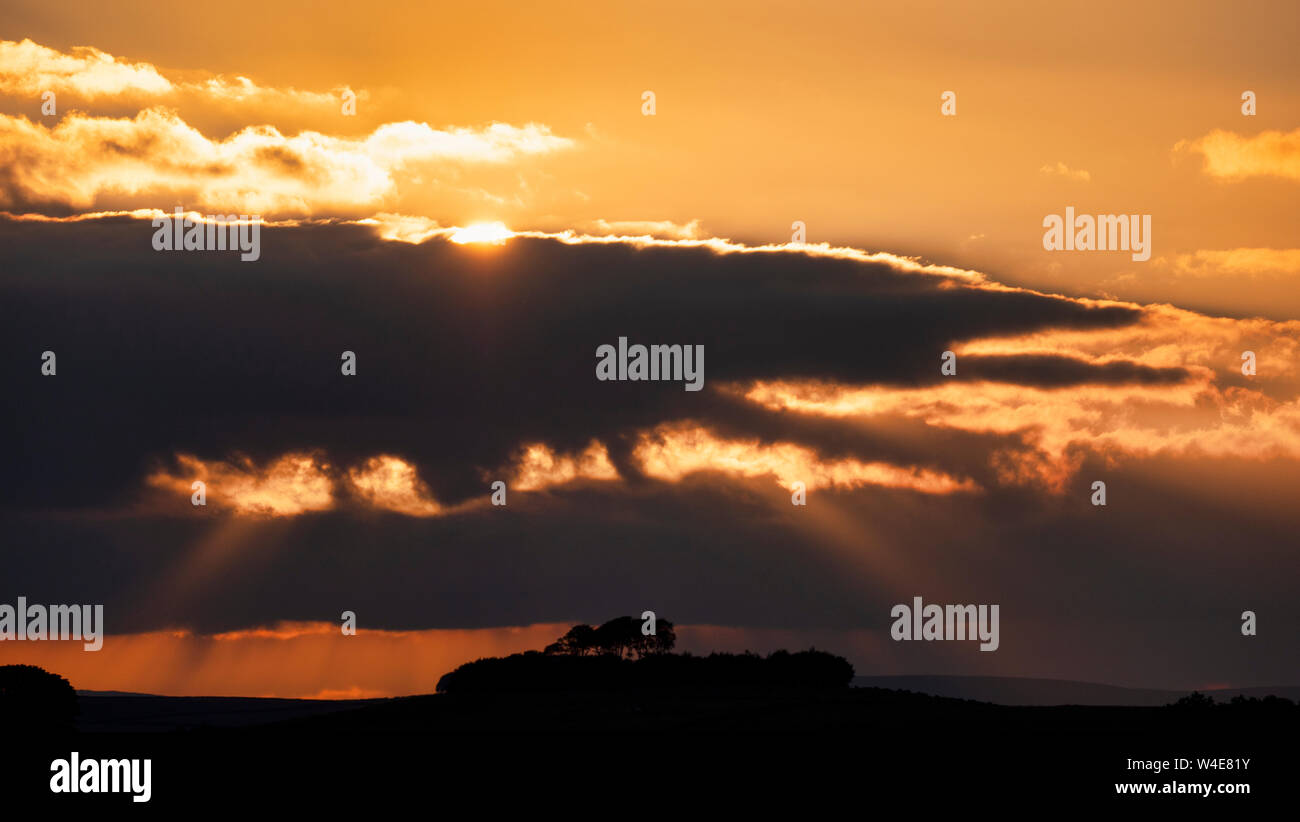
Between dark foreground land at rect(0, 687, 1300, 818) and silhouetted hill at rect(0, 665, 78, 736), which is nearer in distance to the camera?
dark foreground land at rect(0, 687, 1300, 818)

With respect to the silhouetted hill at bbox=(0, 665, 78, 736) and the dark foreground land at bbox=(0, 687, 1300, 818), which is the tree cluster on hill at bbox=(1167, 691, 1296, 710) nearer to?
the dark foreground land at bbox=(0, 687, 1300, 818)

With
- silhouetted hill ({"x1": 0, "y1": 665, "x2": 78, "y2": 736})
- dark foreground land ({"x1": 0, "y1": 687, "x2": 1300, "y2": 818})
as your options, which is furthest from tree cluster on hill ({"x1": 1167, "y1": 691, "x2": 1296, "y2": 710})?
silhouetted hill ({"x1": 0, "y1": 665, "x2": 78, "y2": 736})

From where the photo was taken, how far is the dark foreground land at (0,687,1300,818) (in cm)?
11175
